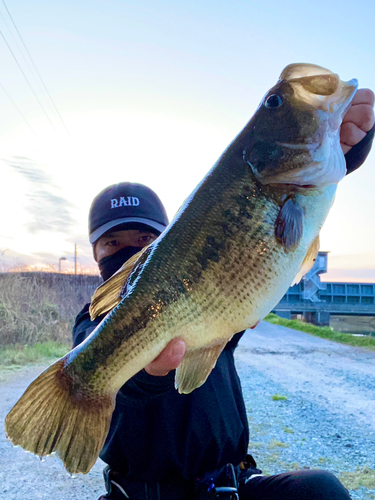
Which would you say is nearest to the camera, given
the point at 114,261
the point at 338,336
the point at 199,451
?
the point at 199,451

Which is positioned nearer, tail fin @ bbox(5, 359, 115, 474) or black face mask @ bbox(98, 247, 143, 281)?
tail fin @ bbox(5, 359, 115, 474)

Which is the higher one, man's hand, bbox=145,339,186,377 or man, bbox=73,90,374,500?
man's hand, bbox=145,339,186,377

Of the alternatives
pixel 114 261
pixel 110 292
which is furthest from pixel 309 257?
pixel 114 261

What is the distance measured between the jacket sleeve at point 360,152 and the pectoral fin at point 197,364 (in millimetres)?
1330

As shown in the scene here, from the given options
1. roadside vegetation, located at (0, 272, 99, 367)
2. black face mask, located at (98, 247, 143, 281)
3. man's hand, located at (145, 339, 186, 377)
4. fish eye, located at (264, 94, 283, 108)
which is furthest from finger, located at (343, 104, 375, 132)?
roadside vegetation, located at (0, 272, 99, 367)

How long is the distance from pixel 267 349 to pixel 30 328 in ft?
21.8

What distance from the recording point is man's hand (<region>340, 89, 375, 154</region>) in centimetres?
219

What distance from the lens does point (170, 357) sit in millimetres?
1884

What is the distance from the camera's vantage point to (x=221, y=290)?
1.86 meters

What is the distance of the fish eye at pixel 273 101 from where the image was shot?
2.04 meters

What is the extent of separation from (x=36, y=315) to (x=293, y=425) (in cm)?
895

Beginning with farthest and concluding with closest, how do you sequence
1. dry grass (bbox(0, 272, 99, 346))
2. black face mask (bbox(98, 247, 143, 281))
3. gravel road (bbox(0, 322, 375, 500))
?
dry grass (bbox(0, 272, 99, 346)) → gravel road (bbox(0, 322, 375, 500)) → black face mask (bbox(98, 247, 143, 281))

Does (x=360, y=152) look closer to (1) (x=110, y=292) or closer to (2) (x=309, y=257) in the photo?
(2) (x=309, y=257)

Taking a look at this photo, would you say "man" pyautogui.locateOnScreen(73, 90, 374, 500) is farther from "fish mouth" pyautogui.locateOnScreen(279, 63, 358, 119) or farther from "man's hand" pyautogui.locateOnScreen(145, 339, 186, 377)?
"man's hand" pyautogui.locateOnScreen(145, 339, 186, 377)
